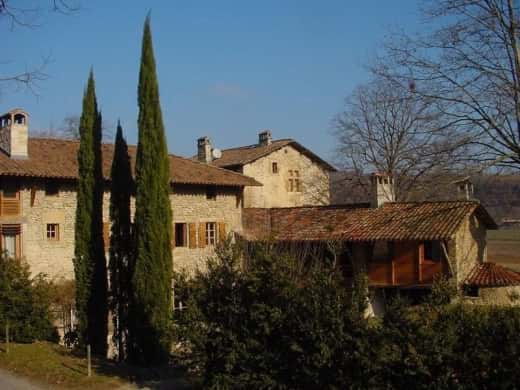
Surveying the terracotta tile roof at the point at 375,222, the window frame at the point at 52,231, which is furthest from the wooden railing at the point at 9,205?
the terracotta tile roof at the point at 375,222

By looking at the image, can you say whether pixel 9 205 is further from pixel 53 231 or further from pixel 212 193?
pixel 212 193

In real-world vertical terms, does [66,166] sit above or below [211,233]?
above

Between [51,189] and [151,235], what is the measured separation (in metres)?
9.52

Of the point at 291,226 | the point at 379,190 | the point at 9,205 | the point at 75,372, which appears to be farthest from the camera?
the point at 291,226

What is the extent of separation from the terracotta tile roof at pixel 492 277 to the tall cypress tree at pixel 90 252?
44.5 ft

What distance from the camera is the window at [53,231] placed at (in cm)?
2236

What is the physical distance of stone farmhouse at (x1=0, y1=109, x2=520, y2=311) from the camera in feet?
69.8

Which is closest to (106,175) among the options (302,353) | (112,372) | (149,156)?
(149,156)

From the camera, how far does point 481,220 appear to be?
968 inches

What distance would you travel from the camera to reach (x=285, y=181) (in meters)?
37.3

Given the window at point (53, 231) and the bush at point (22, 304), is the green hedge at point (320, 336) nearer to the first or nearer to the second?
the bush at point (22, 304)

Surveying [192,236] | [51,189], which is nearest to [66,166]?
[51,189]

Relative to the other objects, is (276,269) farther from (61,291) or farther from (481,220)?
(481,220)

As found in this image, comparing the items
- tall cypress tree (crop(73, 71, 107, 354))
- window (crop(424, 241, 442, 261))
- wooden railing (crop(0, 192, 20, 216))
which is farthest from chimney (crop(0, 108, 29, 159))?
window (crop(424, 241, 442, 261))
